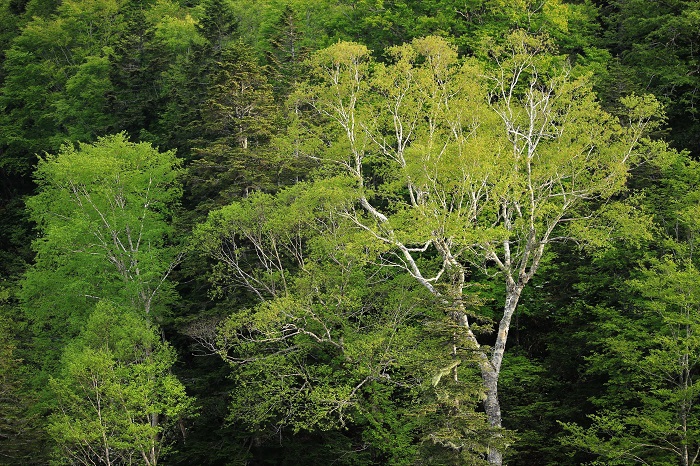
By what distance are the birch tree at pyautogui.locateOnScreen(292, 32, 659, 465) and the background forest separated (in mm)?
141

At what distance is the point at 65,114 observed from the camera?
50344 millimetres

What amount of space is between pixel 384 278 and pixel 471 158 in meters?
6.90

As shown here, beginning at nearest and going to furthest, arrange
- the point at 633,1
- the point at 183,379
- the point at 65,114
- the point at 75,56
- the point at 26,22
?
the point at 183,379 < the point at 633,1 < the point at 65,114 < the point at 75,56 < the point at 26,22

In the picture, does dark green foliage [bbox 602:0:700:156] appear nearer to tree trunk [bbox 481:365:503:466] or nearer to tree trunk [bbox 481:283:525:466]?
tree trunk [bbox 481:283:525:466]

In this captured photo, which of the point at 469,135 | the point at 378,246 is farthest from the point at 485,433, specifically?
the point at 469,135

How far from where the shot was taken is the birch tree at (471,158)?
25359 mm

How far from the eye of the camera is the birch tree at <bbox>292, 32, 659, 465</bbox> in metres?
25.4

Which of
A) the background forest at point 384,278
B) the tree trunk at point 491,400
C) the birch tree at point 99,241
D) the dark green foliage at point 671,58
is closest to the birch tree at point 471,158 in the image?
the tree trunk at point 491,400

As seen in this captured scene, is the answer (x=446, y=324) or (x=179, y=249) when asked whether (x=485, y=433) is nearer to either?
(x=446, y=324)

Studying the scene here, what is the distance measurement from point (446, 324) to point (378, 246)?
527cm

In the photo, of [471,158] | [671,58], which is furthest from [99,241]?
[671,58]

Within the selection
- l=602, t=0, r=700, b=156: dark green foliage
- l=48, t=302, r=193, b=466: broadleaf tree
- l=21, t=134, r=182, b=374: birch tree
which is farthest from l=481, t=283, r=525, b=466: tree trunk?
l=21, t=134, r=182, b=374: birch tree

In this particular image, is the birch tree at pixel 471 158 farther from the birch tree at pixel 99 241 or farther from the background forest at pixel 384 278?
the birch tree at pixel 99 241

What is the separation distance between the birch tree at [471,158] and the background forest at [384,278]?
141mm
